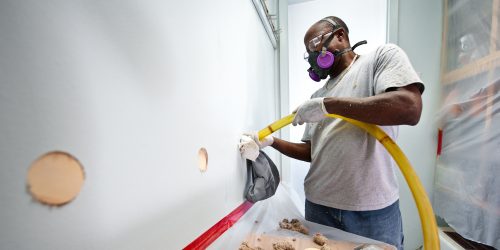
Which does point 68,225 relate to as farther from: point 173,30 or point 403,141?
point 403,141

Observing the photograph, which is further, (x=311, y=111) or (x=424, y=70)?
(x=424, y=70)

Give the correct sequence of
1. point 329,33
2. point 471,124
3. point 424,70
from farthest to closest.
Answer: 1. point 424,70
2. point 471,124
3. point 329,33

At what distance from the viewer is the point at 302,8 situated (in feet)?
5.70

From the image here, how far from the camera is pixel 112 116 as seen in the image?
272 mm

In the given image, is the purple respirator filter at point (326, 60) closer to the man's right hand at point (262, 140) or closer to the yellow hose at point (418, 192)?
the yellow hose at point (418, 192)

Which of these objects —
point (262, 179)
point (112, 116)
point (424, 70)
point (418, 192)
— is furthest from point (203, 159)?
point (424, 70)

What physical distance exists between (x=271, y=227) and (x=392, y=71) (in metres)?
0.71

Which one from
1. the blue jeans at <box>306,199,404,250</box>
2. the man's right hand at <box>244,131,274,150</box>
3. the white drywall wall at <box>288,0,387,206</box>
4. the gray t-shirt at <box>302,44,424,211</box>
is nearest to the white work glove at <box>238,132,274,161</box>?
the man's right hand at <box>244,131,274,150</box>

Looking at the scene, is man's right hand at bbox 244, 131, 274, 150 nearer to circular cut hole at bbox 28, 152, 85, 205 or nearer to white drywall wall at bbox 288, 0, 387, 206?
circular cut hole at bbox 28, 152, 85, 205

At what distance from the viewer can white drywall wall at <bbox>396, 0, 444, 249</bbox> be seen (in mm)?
1558

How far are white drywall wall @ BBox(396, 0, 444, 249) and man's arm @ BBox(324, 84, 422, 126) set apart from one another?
117cm

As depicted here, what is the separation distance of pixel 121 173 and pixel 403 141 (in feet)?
6.37

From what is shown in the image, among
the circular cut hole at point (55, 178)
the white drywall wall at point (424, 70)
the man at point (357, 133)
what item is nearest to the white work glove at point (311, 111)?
the man at point (357, 133)

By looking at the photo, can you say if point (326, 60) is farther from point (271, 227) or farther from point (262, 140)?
point (271, 227)
